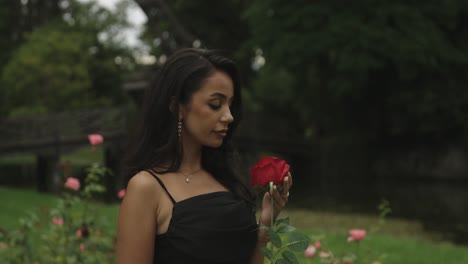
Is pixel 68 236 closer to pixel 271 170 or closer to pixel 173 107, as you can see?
pixel 173 107

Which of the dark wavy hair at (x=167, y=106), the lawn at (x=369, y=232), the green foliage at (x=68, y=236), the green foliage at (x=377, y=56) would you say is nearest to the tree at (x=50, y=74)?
the green foliage at (x=377, y=56)

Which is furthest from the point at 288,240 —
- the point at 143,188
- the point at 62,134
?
the point at 62,134

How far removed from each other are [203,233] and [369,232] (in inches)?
258

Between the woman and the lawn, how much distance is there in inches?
99.8

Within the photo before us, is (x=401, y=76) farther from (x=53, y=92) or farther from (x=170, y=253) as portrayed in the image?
(x=170, y=253)

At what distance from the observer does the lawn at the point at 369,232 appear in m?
8.25

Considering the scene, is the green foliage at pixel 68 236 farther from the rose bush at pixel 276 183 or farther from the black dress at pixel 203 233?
the rose bush at pixel 276 183

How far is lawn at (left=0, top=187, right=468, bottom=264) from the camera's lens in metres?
8.25

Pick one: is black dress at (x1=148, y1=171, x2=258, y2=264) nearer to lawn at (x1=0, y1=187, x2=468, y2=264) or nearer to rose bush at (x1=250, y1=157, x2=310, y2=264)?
rose bush at (x1=250, y1=157, x2=310, y2=264)

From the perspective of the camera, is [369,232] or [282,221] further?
[369,232]

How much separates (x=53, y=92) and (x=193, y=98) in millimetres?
28200

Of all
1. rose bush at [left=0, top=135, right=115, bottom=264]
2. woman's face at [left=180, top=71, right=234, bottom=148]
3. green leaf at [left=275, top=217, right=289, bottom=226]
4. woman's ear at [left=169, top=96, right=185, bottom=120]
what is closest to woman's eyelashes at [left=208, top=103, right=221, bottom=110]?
woman's face at [left=180, top=71, right=234, bottom=148]

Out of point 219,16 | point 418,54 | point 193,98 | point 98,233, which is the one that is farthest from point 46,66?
point 193,98

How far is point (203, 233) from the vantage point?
8.48 feet
